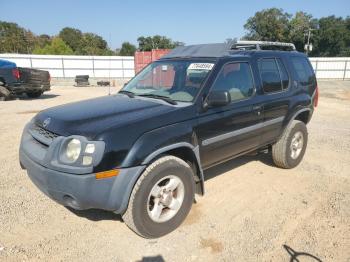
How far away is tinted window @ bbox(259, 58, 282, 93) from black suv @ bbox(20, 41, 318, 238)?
0.02m

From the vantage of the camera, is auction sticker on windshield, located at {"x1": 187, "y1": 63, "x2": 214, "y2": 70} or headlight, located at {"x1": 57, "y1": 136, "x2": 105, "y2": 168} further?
auction sticker on windshield, located at {"x1": 187, "y1": 63, "x2": 214, "y2": 70}

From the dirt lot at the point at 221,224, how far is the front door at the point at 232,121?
677mm

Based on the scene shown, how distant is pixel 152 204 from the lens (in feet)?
11.6

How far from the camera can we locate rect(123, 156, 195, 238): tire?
323cm

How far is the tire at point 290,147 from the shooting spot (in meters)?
5.34

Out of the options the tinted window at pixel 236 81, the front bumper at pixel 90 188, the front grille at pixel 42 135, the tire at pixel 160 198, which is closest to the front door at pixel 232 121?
the tinted window at pixel 236 81

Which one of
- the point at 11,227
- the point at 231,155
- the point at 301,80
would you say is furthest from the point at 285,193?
the point at 11,227

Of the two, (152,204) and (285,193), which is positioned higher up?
(152,204)

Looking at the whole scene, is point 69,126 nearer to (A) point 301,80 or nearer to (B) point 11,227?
(B) point 11,227

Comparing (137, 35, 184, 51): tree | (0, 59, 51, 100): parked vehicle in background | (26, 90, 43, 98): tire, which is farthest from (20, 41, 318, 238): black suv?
(137, 35, 184, 51): tree

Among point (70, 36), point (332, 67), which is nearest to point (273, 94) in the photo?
point (332, 67)

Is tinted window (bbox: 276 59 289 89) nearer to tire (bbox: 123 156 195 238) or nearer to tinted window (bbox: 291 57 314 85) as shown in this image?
tinted window (bbox: 291 57 314 85)

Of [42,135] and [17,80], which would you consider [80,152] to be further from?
[17,80]

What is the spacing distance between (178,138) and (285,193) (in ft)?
6.78
